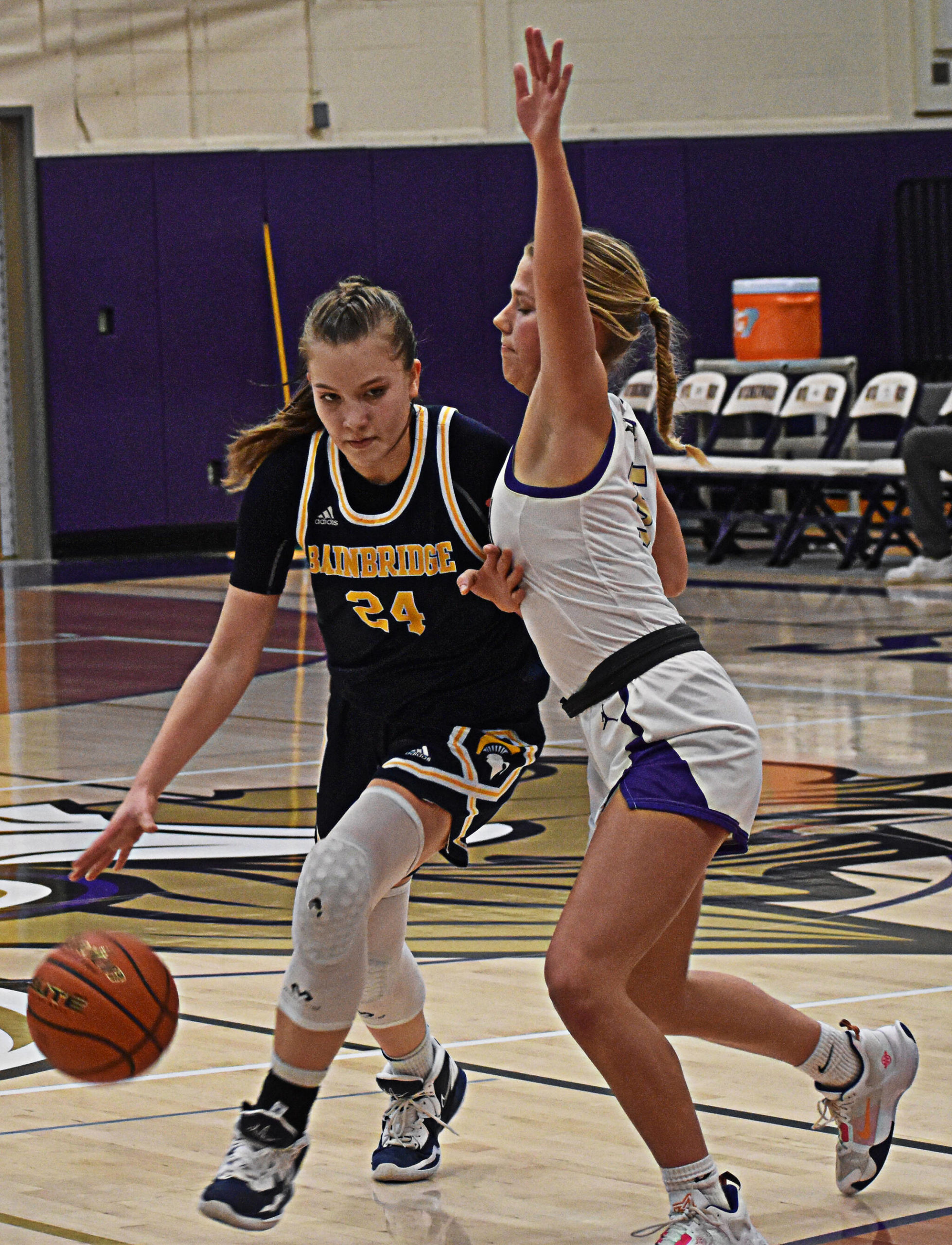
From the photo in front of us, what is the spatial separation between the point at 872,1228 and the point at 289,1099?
860 mm

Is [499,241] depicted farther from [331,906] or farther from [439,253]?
[331,906]

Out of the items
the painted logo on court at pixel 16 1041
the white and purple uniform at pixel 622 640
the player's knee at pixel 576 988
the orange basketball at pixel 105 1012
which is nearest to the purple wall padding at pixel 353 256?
the painted logo on court at pixel 16 1041

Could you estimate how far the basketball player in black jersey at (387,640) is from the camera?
3.32 meters

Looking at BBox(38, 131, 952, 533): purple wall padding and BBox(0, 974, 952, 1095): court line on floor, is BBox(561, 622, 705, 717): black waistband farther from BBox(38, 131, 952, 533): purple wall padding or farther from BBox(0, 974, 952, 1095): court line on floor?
BBox(38, 131, 952, 533): purple wall padding

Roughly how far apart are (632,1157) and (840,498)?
14874mm

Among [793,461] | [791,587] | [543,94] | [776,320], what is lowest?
[791,587]

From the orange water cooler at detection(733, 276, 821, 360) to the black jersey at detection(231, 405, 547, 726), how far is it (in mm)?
14232

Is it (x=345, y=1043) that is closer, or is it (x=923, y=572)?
→ (x=345, y=1043)

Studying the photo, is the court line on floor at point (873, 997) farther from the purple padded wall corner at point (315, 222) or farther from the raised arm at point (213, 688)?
the purple padded wall corner at point (315, 222)

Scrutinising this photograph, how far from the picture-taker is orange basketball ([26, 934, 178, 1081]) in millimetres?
3205

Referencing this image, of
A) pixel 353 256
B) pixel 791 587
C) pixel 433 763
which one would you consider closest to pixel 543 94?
pixel 433 763

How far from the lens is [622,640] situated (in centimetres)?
304

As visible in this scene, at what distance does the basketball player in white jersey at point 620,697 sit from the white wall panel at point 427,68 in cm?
1487

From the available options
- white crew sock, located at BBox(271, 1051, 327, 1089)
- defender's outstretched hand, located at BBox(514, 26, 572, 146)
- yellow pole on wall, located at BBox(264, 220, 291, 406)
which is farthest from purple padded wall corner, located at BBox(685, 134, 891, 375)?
white crew sock, located at BBox(271, 1051, 327, 1089)
